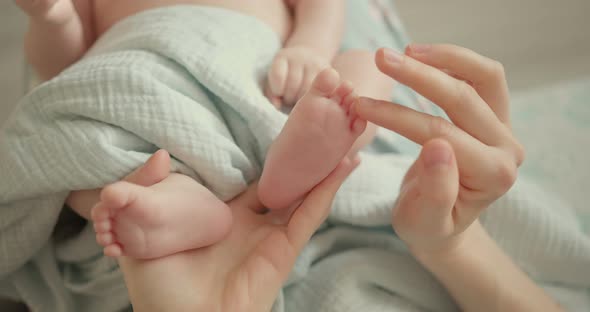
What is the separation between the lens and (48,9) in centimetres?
64

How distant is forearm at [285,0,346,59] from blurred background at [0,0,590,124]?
60 centimetres

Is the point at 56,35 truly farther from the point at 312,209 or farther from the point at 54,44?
the point at 312,209

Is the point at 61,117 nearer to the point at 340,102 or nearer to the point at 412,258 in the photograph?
the point at 340,102

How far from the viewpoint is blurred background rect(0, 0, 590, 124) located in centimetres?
130

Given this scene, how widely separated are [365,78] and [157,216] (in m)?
0.34

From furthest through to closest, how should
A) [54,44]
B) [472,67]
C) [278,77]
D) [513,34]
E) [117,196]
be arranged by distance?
1. [513,34]
2. [54,44]
3. [278,77]
4. [472,67]
5. [117,196]

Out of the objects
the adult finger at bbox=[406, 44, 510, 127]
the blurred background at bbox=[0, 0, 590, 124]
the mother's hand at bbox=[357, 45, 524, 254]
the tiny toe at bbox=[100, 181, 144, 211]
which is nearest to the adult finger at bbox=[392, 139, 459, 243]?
the mother's hand at bbox=[357, 45, 524, 254]

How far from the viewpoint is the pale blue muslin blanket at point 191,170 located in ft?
1.83

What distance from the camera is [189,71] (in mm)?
612

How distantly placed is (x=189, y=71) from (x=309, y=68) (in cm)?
16

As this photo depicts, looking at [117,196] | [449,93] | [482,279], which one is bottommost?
[482,279]

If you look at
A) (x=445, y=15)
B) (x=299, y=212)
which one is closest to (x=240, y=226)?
(x=299, y=212)

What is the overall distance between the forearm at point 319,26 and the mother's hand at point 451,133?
0.26 m

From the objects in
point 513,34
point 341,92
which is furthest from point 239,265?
point 513,34
